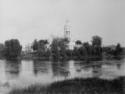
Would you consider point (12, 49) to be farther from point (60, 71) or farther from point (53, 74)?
point (53, 74)

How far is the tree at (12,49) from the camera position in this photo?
36.8 feet

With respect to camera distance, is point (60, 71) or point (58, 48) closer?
point (60, 71)

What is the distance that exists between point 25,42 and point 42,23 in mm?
5097

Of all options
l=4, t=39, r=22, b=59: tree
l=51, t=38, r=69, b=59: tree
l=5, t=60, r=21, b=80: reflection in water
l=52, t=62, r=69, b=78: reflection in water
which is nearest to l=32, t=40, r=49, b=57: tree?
l=51, t=38, r=69, b=59: tree

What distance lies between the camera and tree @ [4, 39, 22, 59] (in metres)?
11.2

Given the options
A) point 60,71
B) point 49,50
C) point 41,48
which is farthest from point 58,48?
point 60,71

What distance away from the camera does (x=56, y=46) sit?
13.3 meters

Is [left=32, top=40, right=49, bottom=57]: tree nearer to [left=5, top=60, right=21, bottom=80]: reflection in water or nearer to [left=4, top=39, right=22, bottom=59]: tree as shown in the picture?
[left=4, top=39, right=22, bottom=59]: tree

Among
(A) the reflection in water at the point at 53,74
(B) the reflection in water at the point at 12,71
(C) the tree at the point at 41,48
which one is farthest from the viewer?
(C) the tree at the point at 41,48

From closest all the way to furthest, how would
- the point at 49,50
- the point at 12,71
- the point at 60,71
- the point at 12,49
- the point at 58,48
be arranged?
the point at 60,71, the point at 12,71, the point at 12,49, the point at 58,48, the point at 49,50

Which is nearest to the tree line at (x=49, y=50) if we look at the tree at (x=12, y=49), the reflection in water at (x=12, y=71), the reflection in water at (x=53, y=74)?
the tree at (x=12, y=49)

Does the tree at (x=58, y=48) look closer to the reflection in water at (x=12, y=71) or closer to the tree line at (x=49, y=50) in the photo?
the tree line at (x=49, y=50)

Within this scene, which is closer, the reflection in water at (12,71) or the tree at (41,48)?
the reflection in water at (12,71)

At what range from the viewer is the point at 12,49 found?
11727 mm
